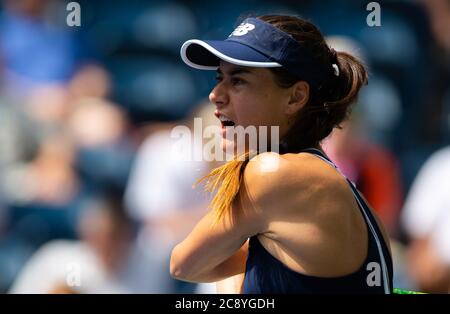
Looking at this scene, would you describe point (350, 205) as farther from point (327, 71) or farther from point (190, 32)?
point (190, 32)

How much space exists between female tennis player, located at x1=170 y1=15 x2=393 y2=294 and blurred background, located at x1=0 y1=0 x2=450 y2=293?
66.8 inches

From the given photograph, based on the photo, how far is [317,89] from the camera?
6.75ft

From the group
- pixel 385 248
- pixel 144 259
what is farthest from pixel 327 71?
pixel 144 259

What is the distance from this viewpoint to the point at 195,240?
1.97 meters

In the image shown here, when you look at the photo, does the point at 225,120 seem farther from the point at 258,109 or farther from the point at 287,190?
the point at 287,190

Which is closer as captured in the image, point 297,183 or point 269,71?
point 297,183

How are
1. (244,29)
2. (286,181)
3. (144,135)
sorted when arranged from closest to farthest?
(286,181), (244,29), (144,135)

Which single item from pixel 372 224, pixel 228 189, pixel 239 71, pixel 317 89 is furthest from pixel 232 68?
pixel 372 224

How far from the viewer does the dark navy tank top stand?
187 centimetres

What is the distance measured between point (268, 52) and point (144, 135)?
7.41 feet

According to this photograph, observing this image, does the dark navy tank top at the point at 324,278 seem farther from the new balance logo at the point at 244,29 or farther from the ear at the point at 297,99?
the new balance logo at the point at 244,29

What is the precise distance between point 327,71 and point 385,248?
53 centimetres

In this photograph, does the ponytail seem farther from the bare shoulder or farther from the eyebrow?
the eyebrow

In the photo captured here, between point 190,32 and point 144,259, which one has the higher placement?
point 190,32
